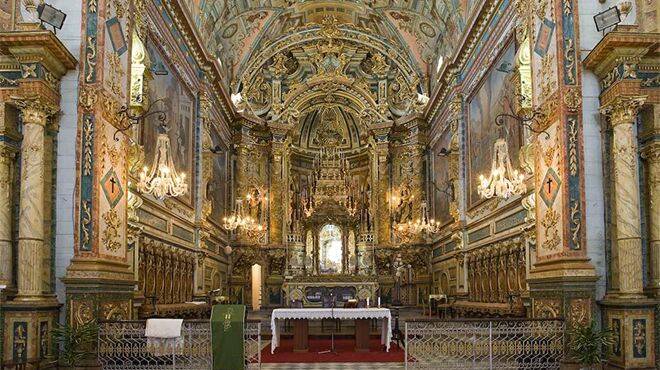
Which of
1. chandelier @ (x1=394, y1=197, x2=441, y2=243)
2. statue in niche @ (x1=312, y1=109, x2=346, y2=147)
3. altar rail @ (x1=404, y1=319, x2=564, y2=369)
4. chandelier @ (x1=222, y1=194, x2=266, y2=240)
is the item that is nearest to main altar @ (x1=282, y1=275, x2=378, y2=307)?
chandelier @ (x1=394, y1=197, x2=441, y2=243)

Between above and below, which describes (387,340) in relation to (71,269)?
below

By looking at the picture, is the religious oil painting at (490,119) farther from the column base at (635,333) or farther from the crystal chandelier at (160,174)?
the crystal chandelier at (160,174)

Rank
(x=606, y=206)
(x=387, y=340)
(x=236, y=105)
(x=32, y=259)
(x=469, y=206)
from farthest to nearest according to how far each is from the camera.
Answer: (x=236, y=105) < (x=469, y=206) < (x=387, y=340) < (x=606, y=206) < (x=32, y=259)

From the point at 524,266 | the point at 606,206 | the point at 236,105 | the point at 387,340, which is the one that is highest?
the point at 236,105

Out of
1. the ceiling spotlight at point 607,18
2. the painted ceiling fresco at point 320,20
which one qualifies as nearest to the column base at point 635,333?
the ceiling spotlight at point 607,18

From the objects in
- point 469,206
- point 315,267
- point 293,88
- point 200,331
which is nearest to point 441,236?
point 469,206

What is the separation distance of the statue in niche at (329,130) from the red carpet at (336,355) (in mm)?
16894

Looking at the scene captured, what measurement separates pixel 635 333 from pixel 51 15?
10775mm

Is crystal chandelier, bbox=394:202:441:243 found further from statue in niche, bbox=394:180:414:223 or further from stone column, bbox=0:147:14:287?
stone column, bbox=0:147:14:287

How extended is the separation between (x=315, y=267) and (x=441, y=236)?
295 inches

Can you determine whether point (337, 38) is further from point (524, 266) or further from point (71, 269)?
point (71, 269)

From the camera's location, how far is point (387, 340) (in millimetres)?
15789

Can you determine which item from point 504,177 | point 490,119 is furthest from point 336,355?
point 490,119

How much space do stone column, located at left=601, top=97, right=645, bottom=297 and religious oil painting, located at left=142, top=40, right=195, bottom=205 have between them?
30.5 ft
